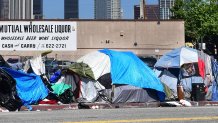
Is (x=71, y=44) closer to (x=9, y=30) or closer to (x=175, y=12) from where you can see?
(x=9, y=30)

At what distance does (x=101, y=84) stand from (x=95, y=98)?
62 cm

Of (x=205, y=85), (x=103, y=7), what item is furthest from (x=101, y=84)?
(x=103, y=7)

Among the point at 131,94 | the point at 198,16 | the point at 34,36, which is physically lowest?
the point at 131,94

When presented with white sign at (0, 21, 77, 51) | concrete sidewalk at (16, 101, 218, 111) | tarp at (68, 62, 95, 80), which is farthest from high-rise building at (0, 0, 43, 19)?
concrete sidewalk at (16, 101, 218, 111)

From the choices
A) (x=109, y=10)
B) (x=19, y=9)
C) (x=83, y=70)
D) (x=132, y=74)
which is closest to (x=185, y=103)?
(x=132, y=74)

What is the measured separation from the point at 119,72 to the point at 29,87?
3.32m

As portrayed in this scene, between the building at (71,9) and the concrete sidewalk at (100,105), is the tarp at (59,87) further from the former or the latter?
the building at (71,9)

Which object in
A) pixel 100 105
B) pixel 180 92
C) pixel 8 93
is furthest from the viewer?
pixel 180 92

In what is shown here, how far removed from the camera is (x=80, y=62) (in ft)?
61.2

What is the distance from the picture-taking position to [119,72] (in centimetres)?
1791

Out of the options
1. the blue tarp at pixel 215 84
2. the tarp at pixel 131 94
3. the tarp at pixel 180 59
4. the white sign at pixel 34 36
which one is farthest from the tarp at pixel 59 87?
the white sign at pixel 34 36

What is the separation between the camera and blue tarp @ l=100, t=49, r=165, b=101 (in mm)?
17750

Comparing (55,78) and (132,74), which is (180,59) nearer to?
(132,74)

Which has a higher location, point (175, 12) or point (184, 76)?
point (175, 12)
